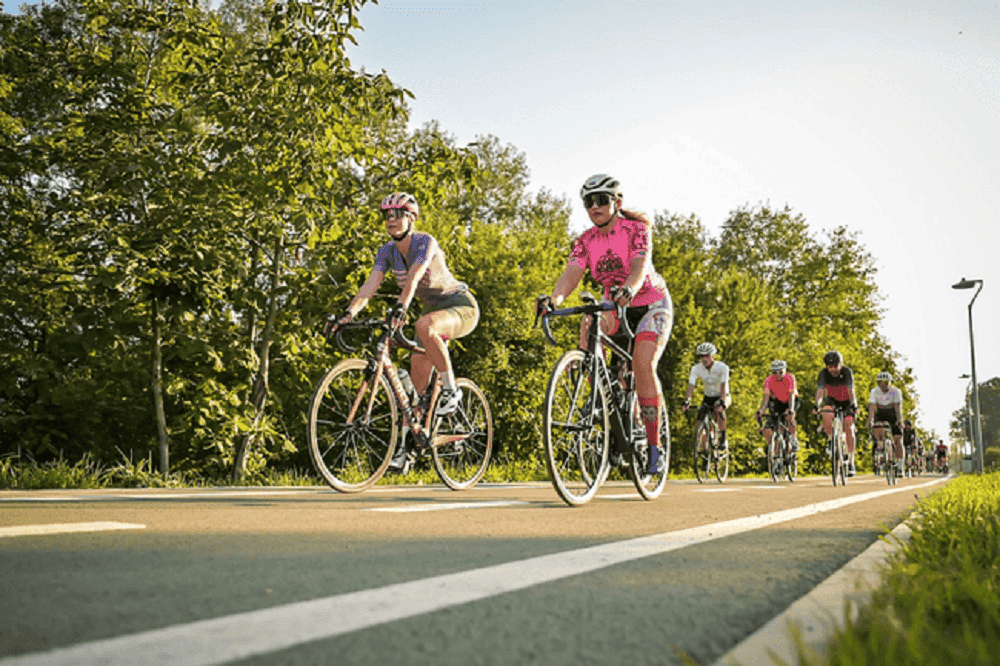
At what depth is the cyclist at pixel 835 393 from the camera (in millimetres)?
14539

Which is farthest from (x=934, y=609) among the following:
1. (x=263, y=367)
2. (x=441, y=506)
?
(x=263, y=367)

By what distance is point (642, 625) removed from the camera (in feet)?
7.18

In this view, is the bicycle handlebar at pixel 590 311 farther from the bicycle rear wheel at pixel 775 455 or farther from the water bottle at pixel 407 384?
the bicycle rear wheel at pixel 775 455

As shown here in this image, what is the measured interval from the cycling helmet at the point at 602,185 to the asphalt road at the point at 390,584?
2697 mm

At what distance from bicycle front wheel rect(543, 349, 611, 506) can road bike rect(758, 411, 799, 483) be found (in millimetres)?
10146

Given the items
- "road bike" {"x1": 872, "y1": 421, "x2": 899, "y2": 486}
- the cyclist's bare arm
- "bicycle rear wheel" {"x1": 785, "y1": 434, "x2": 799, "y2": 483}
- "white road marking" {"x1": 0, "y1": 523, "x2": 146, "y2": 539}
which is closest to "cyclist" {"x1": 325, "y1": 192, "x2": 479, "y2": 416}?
the cyclist's bare arm

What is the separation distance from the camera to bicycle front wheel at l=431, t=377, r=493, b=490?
Result: 7895mm

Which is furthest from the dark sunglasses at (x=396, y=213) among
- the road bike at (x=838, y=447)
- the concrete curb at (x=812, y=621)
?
the road bike at (x=838, y=447)

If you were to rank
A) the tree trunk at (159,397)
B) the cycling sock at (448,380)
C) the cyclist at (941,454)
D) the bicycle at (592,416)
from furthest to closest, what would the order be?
the cyclist at (941,454) → the tree trunk at (159,397) → the cycling sock at (448,380) → the bicycle at (592,416)

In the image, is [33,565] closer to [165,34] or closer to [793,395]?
[165,34]

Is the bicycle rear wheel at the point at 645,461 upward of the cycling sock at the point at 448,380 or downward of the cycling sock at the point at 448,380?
downward

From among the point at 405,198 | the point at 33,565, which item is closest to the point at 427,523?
the point at 33,565

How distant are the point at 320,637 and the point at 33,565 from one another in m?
1.34

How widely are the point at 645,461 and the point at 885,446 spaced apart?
11.4m
